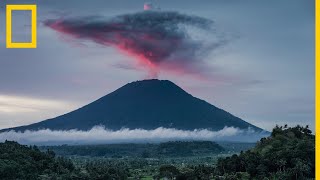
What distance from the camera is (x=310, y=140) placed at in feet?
155

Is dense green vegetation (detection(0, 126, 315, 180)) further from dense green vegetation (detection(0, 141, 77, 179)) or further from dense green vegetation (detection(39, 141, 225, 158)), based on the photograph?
dense green vegetation (detection(39, 141, 225, 158))

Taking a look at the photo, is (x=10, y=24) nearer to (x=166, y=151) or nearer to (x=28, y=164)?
(x=28, y=164)

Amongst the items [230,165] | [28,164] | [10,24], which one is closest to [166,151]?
[28,164]

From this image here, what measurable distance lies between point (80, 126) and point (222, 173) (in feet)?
471

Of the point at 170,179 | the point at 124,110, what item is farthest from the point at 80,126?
the point at 170,179

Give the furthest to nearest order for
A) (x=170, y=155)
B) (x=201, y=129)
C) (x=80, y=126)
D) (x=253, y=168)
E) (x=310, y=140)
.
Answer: (x=201, y=129) < (x=80, y=126) < (x=170, y=155) < (x=310, y=140) < (x=253, y=168)

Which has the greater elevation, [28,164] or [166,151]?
[166,151]

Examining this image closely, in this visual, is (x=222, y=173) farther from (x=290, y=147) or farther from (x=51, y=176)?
(x=51, y=176)

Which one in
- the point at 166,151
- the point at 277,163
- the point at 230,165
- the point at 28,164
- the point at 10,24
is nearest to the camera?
the point at 10,24

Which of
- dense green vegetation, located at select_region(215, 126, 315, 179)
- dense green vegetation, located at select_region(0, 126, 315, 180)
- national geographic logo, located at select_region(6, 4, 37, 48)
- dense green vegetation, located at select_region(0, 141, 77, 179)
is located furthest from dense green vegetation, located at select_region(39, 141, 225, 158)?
national geographic logo, located at select_region(6, 4, 37, 48)

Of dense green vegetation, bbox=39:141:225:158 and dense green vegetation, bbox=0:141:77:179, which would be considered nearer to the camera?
dense green vegetation, bbox=0:141:77:179

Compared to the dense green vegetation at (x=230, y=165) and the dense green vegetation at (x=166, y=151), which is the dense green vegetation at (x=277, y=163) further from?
Result: the dense green vegetation at (x=166, y=151)

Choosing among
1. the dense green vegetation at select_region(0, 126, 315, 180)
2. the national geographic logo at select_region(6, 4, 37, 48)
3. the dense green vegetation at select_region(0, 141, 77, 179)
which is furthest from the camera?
the dense green vegetation at select_region(0, 141, 77, 179)

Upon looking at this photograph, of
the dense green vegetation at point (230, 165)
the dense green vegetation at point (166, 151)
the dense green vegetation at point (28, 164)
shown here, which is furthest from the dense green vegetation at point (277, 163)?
the dense green vegetation at point (166, 151)
